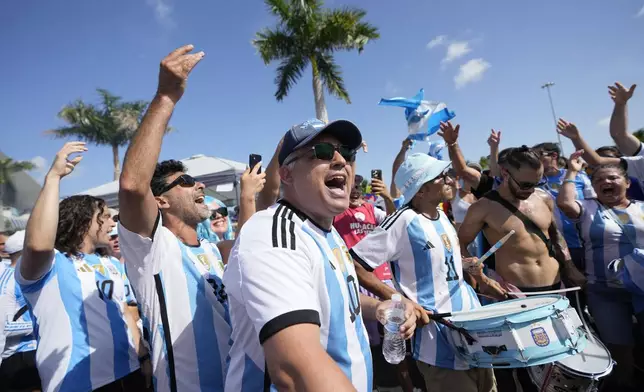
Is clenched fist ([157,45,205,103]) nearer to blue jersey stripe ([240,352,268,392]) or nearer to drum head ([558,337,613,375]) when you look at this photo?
blue jersey stripe ([240,352,268,392])

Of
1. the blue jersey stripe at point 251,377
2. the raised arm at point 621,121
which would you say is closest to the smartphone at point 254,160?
the blue jersey stripe at point 251,377

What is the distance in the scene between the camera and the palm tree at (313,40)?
54.7 feet

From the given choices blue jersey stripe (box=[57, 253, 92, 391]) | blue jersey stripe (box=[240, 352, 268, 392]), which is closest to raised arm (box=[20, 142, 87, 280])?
blue jersey stripe (box=[57, 253, 92, 391])

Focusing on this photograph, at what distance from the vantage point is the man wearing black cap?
0.98 meters

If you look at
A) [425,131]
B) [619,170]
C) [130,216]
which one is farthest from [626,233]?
[130,216]

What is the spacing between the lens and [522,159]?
Answer: 12.3ft

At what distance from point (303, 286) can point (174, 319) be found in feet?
3.63

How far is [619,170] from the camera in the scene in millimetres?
3742

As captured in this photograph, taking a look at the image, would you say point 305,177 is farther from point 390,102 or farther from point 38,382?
point 390,102

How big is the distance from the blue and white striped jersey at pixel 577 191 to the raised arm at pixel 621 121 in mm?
642

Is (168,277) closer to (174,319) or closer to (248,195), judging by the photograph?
(174,319)

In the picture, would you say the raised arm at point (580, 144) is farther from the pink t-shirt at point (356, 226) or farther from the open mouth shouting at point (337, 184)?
the open mouth shouting at point (337, 184)

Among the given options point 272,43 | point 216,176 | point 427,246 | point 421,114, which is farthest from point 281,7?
A: point 427,246

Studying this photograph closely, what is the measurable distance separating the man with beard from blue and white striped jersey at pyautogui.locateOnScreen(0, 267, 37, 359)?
2071mm
